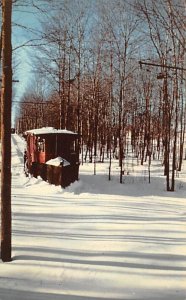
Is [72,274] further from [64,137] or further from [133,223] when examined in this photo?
[64,137]

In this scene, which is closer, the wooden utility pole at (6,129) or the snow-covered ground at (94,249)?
the snow-covered ground at (94,249)

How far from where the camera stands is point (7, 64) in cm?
704

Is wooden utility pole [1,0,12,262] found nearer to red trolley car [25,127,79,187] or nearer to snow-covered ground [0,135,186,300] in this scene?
snow-covered ground [0,135,186,300]

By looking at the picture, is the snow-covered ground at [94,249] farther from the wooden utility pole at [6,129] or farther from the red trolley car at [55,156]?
the red trolley car at [55,156]

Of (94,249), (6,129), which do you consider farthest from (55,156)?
(6,129)

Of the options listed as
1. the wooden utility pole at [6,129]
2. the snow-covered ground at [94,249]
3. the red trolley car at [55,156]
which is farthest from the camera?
the red trolley car at [55,156]

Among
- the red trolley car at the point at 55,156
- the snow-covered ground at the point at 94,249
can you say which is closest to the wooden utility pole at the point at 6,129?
the snow-covered ground at the point at 94,249

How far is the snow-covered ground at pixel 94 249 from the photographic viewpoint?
19.7 feet

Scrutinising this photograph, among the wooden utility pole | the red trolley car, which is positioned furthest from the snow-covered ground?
Result: the red trolley car

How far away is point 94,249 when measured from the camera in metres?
8.02

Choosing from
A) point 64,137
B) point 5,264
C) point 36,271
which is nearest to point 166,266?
point 36,271

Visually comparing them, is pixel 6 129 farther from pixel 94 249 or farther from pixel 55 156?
pixel 55 156

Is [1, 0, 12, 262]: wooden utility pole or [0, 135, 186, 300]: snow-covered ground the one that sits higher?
[1, 0, 12, 262]: wooden utility pole

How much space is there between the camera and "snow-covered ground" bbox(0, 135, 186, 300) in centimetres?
601
